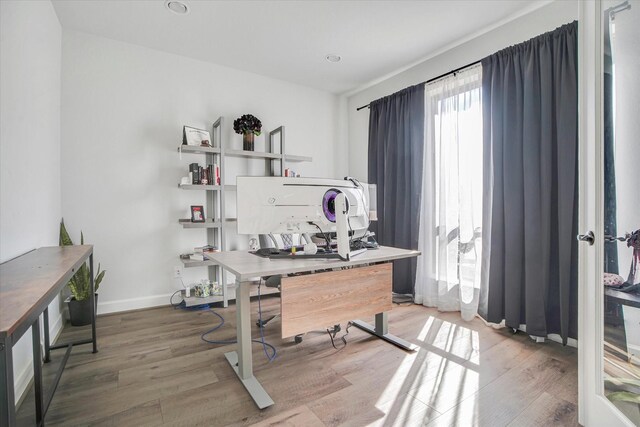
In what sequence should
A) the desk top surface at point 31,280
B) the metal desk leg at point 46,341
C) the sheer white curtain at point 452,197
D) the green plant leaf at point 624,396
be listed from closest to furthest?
the desk top surface at point 31,280
the green plant leaf at point 624,396
the metal desk leg at point 46,341
the sheer white curtain at point 452,197

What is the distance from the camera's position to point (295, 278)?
1.79 meters

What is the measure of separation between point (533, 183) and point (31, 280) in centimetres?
308

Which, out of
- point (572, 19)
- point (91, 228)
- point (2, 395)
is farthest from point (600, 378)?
point (91, 228)

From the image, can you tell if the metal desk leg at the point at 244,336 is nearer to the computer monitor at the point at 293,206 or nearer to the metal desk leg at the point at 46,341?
the computer monitor at the point at 293,206

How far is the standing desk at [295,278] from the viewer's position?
Result: 1657 millimetres

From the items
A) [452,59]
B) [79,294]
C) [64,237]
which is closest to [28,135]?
[64,237]

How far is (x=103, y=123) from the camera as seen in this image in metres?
2.99

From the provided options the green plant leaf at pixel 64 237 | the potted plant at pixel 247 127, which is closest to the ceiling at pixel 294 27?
the potted plant at pixel 247 127

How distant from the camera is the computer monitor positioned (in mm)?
1752

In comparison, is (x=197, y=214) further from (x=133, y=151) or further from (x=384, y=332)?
(x=384, y=332)

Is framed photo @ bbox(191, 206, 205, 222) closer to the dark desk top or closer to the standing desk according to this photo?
the standing desk

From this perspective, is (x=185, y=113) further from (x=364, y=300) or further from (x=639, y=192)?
(x=639, y=192)

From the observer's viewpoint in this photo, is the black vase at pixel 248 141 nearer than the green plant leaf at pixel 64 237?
No

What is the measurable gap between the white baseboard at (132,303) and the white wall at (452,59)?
285 cm
